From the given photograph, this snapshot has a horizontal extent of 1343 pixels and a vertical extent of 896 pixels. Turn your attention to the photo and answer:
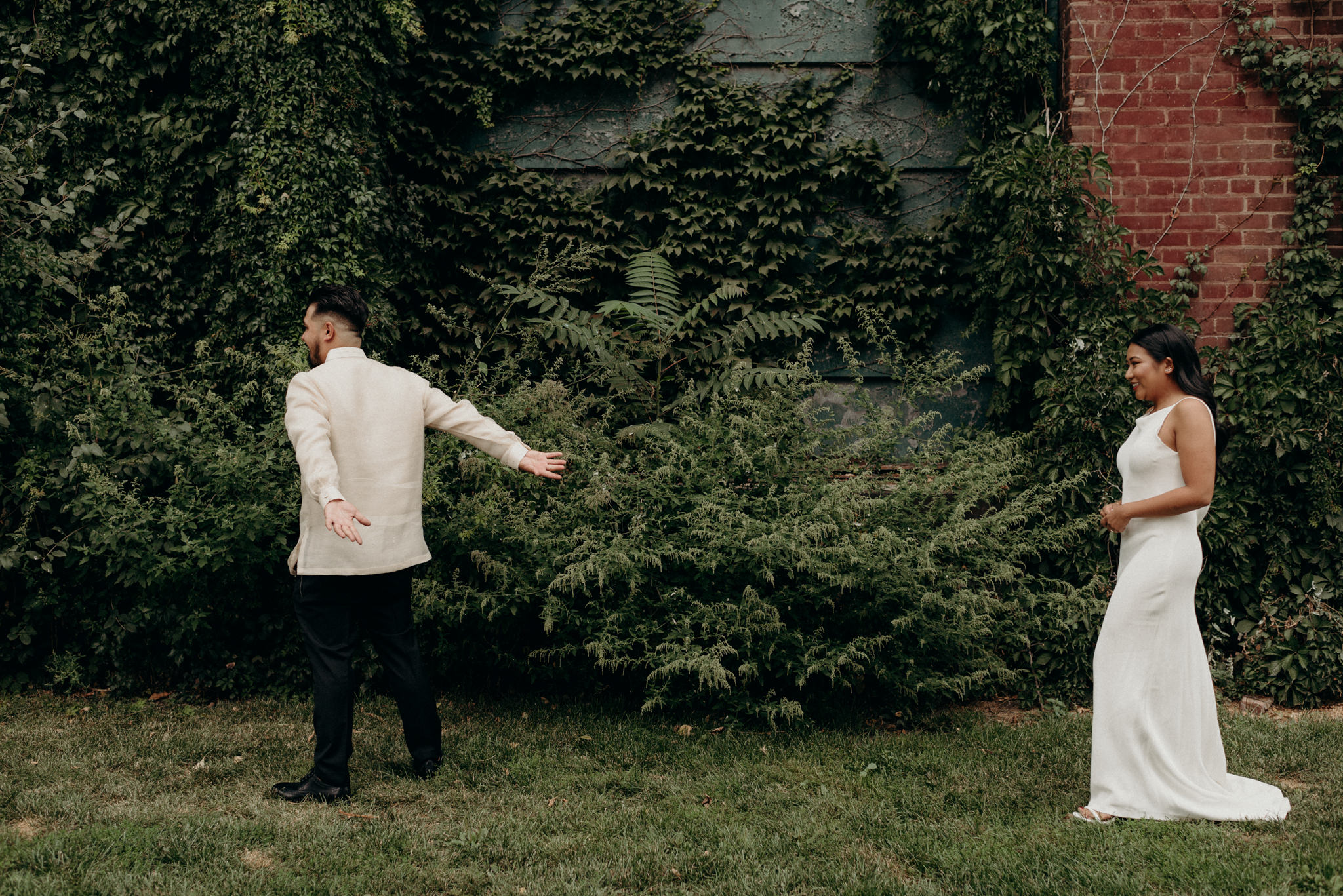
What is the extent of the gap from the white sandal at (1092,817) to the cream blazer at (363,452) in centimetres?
271

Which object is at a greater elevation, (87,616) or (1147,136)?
(1147,136)

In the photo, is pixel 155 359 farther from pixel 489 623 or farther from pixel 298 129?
pixel 489 623

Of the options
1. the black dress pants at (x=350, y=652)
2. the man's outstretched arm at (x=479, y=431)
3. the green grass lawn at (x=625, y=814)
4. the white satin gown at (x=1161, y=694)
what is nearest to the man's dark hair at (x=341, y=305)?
the man's outstretched arm at (x=479, y=431)

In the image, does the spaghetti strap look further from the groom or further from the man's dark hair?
the man's dark hair

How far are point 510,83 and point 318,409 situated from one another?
165 inches

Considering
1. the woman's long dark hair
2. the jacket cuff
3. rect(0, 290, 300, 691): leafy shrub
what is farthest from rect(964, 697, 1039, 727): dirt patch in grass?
rect(0, 290, 300, 691): leafy shrub

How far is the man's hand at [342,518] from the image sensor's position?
3348mm

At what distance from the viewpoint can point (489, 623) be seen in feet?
16.0

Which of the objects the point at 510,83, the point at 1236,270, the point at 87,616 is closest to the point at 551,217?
the point at 510,83

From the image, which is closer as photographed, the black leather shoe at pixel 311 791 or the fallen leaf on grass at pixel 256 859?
the fallen leaf on grass at pixel 256 859

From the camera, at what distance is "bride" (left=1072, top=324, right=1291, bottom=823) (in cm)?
357

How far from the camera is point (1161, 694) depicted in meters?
3.64

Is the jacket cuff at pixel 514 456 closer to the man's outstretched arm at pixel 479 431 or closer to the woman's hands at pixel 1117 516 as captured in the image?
the man's outstretched arm at pixel 479 431

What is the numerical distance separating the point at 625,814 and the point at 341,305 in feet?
8.02
